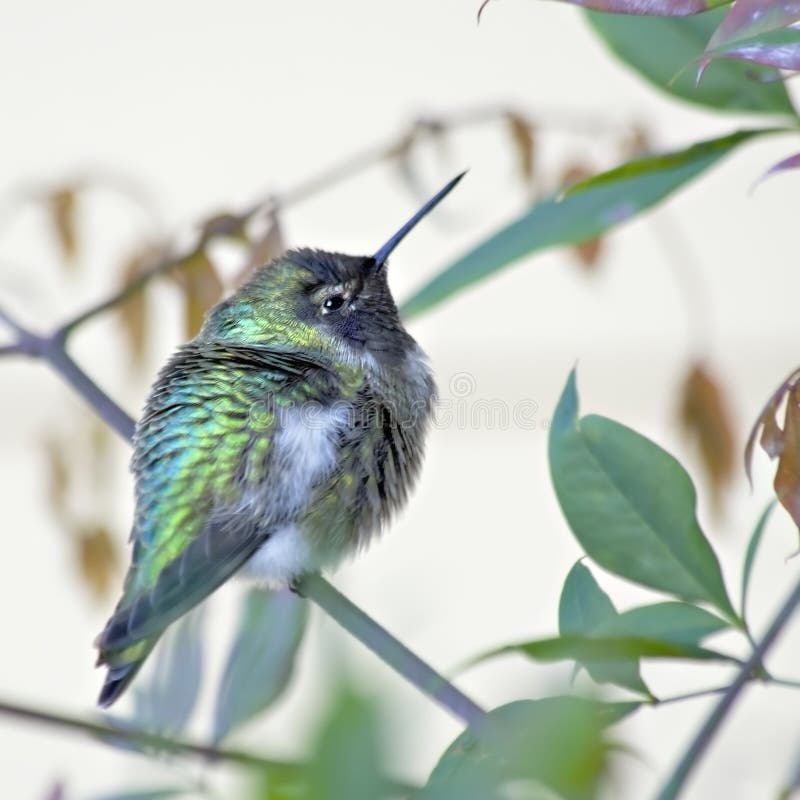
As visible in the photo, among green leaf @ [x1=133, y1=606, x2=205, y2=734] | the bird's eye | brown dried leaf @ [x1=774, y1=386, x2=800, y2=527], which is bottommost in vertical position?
green leaf @ [x1=133, y1=606, x2=205, y2=734]

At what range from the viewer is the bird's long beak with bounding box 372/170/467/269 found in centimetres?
163

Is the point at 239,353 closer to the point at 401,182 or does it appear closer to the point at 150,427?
the point at 150,427

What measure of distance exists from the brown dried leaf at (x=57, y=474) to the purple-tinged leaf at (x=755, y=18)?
1.44 meters

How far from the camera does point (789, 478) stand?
0.70 m

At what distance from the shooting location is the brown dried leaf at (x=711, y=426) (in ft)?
5.47

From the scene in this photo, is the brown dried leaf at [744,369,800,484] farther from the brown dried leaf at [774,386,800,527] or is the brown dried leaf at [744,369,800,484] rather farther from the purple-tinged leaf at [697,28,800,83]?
the purple-tinged leaf at [697,28,800,83]

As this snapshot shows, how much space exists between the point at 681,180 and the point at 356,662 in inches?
30.2

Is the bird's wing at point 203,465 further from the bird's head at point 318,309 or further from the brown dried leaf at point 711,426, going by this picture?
the brown dried leaf at point 711,426

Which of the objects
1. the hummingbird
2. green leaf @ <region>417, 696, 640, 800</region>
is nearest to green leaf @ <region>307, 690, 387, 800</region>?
green leaf @ <region>417, 696, 640, 800</region>

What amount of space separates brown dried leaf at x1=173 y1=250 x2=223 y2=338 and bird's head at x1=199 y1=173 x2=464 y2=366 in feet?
1.05

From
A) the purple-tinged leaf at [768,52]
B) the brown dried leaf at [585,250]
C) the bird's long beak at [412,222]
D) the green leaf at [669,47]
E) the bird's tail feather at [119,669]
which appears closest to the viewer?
the purple-tinged leaf at [768,52]

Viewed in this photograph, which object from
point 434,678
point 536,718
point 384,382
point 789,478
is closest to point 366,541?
point 384,382

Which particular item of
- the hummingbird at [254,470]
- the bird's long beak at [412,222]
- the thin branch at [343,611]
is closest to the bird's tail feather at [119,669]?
the hummingbird at [254,470]

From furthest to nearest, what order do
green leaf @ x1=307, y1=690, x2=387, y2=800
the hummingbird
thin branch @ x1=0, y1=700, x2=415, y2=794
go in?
the hummingbird → thin branch @ x1=0, y1=700, x2=415, y2=794 → green leaf @ x1=307, y1=690, x2=387, y2=800
